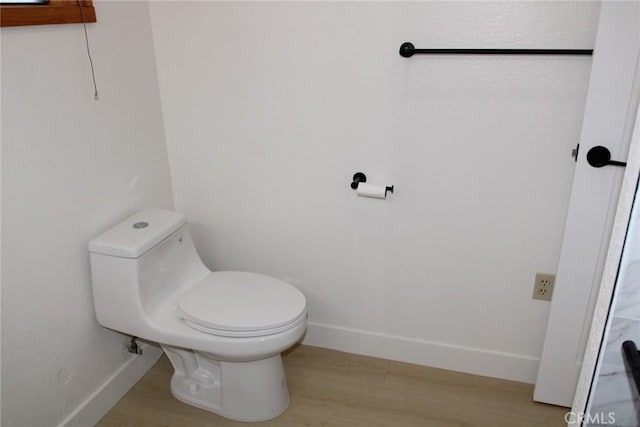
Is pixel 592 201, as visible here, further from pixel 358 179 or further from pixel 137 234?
pixel 137 234

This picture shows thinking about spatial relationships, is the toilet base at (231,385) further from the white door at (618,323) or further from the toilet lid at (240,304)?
the white door at (618,323)

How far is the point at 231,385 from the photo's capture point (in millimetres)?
1992

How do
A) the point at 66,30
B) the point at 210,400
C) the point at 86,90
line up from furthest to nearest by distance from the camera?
the point at 210,400, the point at 86,90, the point at 66,30

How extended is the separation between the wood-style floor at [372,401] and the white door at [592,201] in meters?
0.15

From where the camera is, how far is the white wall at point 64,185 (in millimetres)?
1563

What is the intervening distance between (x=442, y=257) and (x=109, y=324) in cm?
130

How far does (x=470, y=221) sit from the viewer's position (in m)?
2.03

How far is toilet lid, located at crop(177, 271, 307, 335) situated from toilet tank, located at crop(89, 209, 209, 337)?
113 millimetres

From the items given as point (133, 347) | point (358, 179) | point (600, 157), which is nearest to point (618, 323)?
point (600, 157)

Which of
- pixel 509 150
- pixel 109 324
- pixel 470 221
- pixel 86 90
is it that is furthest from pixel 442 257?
pixel 86 90

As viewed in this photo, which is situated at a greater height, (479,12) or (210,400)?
(479,12)

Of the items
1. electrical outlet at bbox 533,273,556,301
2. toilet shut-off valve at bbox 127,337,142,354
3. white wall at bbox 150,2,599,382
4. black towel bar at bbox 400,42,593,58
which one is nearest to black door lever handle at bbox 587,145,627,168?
white wall at bbox 150,2,599,382

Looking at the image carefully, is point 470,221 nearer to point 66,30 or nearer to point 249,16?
point 249,16

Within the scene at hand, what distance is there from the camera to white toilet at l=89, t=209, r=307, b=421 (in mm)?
1830
